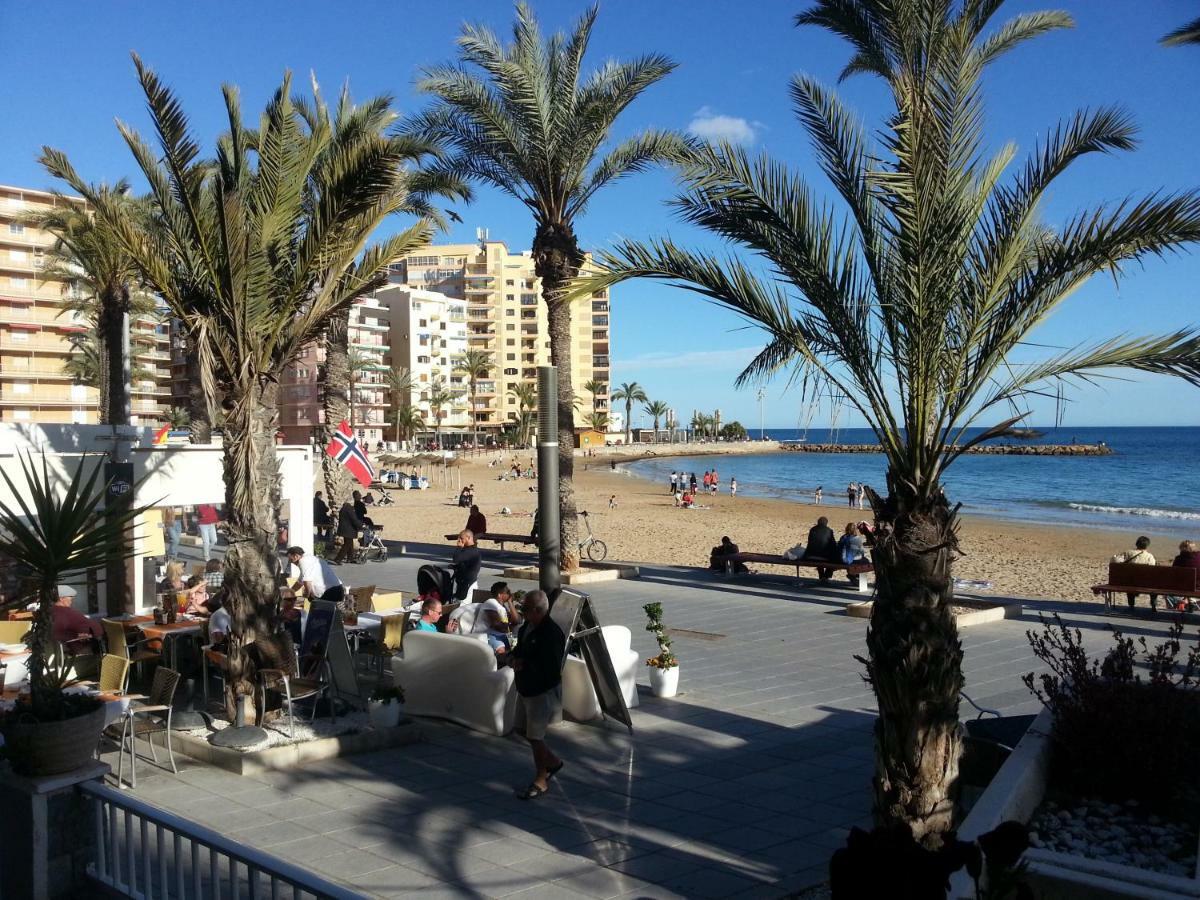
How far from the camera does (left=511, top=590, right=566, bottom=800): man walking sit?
21.7 ft

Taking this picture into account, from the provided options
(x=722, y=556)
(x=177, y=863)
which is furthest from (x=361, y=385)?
(x=177, y=863)

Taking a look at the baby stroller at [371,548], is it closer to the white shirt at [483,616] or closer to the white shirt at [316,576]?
the white shirt at [316,576]

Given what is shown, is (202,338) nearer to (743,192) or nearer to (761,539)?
(743,192)

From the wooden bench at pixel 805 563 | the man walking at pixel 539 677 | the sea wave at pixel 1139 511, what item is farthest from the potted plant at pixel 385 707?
the sea wave at pixel 1139 511

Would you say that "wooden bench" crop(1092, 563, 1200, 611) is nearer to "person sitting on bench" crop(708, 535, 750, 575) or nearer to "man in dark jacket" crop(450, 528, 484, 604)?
"person sitting on bench" crop(708, 535, 750, 575)

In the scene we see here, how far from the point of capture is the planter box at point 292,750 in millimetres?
7145

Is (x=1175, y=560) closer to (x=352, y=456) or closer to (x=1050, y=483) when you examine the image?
(x=352, y=456)

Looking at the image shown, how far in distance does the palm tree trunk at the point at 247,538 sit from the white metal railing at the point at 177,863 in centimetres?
250

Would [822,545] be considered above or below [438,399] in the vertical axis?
below

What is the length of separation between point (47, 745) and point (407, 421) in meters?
103

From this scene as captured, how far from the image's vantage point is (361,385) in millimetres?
102062

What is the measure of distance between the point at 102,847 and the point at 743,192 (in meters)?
5.00

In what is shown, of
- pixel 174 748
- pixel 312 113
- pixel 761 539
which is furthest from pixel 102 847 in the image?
pixel 761 539

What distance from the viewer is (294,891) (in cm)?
338
